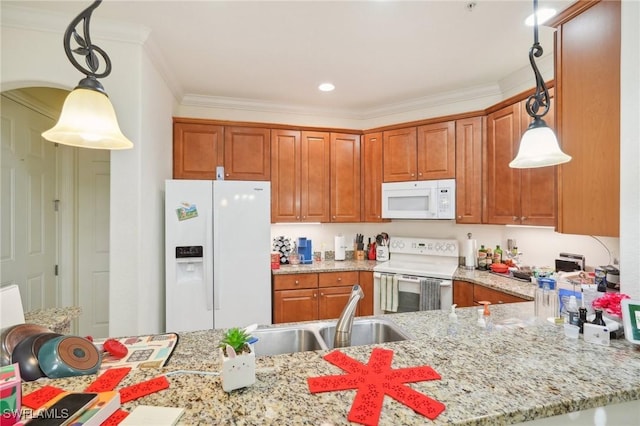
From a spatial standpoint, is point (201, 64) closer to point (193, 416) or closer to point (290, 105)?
point (290, 105)

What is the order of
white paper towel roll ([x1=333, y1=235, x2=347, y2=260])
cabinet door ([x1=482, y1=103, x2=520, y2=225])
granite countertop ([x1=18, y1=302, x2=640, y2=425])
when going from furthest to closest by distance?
1. white paper towel roll ([x1=333, y1=235, x2=347, y2=260])
2. cabinet door ([x1=482, y1=103, x2=520, y2=225])
3. granite countertop ([x1=18, y1=302, x2=640, y2=425])


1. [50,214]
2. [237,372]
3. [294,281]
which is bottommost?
[294,281]

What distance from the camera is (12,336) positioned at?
1085 mm

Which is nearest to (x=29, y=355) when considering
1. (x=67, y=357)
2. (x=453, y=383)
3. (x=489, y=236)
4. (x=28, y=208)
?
(x=67, y=357)

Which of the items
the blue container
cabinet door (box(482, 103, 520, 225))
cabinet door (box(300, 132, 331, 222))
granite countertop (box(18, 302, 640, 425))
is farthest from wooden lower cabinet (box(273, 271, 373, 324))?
granite countertop (box(18, 302, 640, 425))

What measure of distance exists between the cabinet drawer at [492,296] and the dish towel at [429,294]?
1.02ft

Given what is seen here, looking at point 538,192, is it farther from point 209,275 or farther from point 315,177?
point 209,275

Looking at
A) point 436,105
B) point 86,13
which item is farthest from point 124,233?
point 436,105

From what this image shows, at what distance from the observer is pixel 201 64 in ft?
8.61

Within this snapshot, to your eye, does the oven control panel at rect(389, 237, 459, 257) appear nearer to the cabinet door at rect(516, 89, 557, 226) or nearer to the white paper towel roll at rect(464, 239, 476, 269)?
the white paper towel roll at rect(464, 239, 476, 269)

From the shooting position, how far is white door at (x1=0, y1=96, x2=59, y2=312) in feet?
7.91

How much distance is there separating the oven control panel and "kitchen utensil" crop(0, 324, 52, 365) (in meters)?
3.10

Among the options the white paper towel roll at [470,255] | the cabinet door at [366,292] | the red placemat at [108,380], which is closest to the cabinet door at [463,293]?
the white paper towel roll at [470,255]

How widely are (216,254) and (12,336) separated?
63.4 inches
